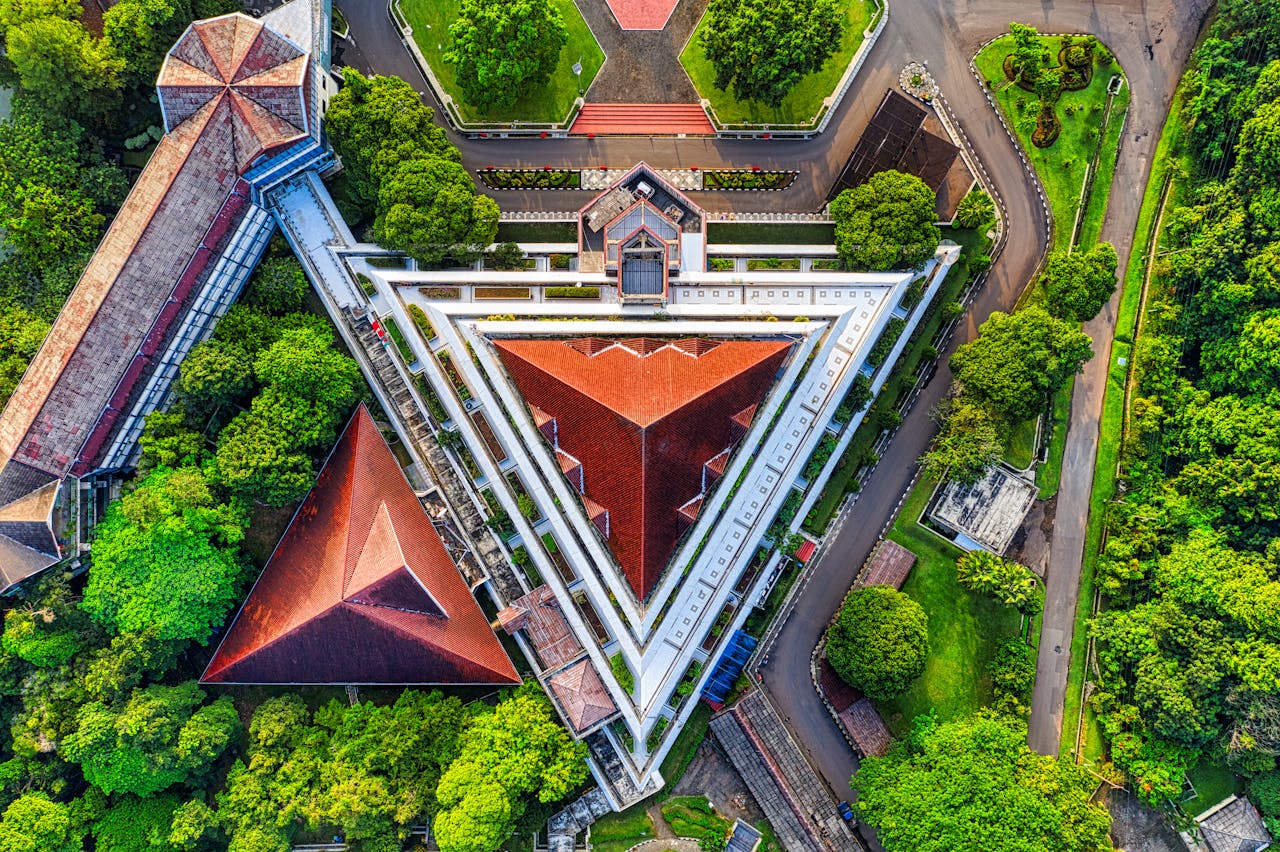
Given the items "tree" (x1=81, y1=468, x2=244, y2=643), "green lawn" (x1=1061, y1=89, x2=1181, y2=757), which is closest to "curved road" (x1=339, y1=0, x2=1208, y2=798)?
"green lawn" (x1=1061, y1=89, x2=1181, y2=757)

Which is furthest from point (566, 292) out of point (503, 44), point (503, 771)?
point (503, 771)

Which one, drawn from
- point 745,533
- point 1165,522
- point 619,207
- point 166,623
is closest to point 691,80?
point 619,207

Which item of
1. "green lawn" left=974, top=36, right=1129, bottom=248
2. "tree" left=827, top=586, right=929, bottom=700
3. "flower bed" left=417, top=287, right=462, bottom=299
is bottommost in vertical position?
"tree" left=827, top=586, right=929, bottom=700

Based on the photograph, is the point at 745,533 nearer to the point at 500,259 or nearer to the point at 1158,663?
the point at 500,259

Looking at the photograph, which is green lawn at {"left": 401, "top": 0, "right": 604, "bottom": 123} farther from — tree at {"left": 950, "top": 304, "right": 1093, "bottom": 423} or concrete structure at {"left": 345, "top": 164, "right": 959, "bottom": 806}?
tree at {"left": 950, "top": 304, "right": 1093, "bottom": 423}

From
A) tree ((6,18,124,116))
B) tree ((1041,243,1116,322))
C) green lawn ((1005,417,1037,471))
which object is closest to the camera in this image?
tree ((6,18,124,116))

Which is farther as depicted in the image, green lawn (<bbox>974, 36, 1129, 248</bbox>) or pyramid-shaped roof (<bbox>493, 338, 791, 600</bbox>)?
green lawn (<bbox>974, 36, 1129, 248</bbox>)
